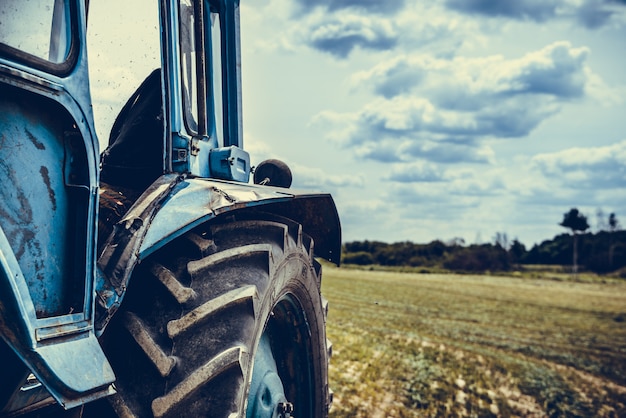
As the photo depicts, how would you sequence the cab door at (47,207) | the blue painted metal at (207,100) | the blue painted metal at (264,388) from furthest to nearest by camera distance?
the blue painted metal at (264,388) → the blue painted metal at (207,100) → the cab door at (47,207)

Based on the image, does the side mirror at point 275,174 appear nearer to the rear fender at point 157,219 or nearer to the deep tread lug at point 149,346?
the rear fender at point 157,219

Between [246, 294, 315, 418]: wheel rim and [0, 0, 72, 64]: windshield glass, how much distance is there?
1.58m

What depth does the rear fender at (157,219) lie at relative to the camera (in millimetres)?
1888

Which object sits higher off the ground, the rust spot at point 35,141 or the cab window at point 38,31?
the cab window at point 38,31

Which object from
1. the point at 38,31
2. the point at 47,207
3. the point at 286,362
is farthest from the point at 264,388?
the point at 38,31

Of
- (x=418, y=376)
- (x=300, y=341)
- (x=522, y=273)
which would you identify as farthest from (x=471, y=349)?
(x=522, y=273)

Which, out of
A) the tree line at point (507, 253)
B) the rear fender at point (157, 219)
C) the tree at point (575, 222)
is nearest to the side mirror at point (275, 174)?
the rear fender at point (157, 219)

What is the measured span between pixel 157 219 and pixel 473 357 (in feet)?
24.4

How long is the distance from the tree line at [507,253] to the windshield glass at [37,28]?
112 ft

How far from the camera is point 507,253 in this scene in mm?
38594

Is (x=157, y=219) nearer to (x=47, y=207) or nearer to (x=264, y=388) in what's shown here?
(x=47, y=207)

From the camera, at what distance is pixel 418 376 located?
695cm

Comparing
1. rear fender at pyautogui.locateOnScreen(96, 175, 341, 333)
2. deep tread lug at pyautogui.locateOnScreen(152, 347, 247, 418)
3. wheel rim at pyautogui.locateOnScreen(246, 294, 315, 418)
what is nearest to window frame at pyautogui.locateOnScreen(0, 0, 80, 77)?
rear fender at pyautogui.locateOnScreen(96, 175, 341, 333)

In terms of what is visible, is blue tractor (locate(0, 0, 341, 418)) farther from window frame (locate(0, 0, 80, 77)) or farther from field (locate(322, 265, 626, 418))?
field (locate(322, 265, 626, 418))
